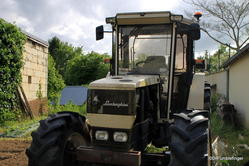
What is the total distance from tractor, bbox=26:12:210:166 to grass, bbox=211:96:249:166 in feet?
4.08

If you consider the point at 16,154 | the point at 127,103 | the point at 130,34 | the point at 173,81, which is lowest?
the point at 16,154

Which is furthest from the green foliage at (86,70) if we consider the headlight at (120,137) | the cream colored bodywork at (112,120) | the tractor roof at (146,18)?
the headlight at (120,137)

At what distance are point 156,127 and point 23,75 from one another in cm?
822

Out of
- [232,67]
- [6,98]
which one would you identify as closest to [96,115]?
[6,98]

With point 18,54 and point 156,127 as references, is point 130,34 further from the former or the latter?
point 18,54

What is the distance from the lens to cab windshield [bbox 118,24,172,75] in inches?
189

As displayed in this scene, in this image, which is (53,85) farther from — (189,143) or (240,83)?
(189,143)

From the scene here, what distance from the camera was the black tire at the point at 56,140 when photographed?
375 centimetres

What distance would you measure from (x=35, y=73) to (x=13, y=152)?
22.8 feet

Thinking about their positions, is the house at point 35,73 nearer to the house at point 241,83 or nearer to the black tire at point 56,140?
the black tire at point 56,140

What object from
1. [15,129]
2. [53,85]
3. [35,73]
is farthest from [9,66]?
[53,85]

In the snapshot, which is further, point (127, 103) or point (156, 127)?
point (156, 127)

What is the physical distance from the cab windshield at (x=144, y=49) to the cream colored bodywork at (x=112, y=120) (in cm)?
124

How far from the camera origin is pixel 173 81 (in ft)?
15.7
